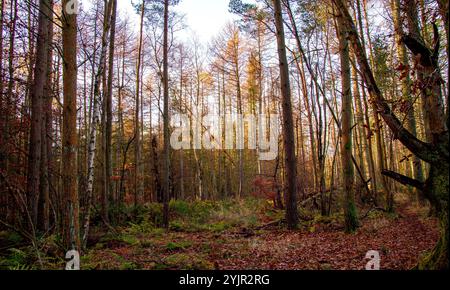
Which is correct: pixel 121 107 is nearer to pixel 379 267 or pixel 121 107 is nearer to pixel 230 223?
pixel 230 223

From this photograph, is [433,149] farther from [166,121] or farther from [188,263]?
[166,121]

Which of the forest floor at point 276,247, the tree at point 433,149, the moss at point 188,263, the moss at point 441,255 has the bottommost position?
the forest floor at point 276,247

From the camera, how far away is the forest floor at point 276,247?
530 centimetres

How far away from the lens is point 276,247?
6926 millimetres

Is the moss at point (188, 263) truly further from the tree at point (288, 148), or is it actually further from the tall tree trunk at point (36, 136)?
the tall tree trunk at point (36, 136)

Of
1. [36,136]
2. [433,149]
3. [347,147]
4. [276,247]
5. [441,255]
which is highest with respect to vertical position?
[36,136]

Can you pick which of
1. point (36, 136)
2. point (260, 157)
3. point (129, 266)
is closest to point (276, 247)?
point (129, 266)

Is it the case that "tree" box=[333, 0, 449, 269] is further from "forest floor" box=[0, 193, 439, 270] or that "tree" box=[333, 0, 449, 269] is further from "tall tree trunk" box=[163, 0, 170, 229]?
"tall tree trunk" box=[163, 0, 170, 229]

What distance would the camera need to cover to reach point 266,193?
1581 centimetres

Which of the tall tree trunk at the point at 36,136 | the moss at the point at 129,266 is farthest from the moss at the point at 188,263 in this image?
the tall tree trunk at the point at 36,136
